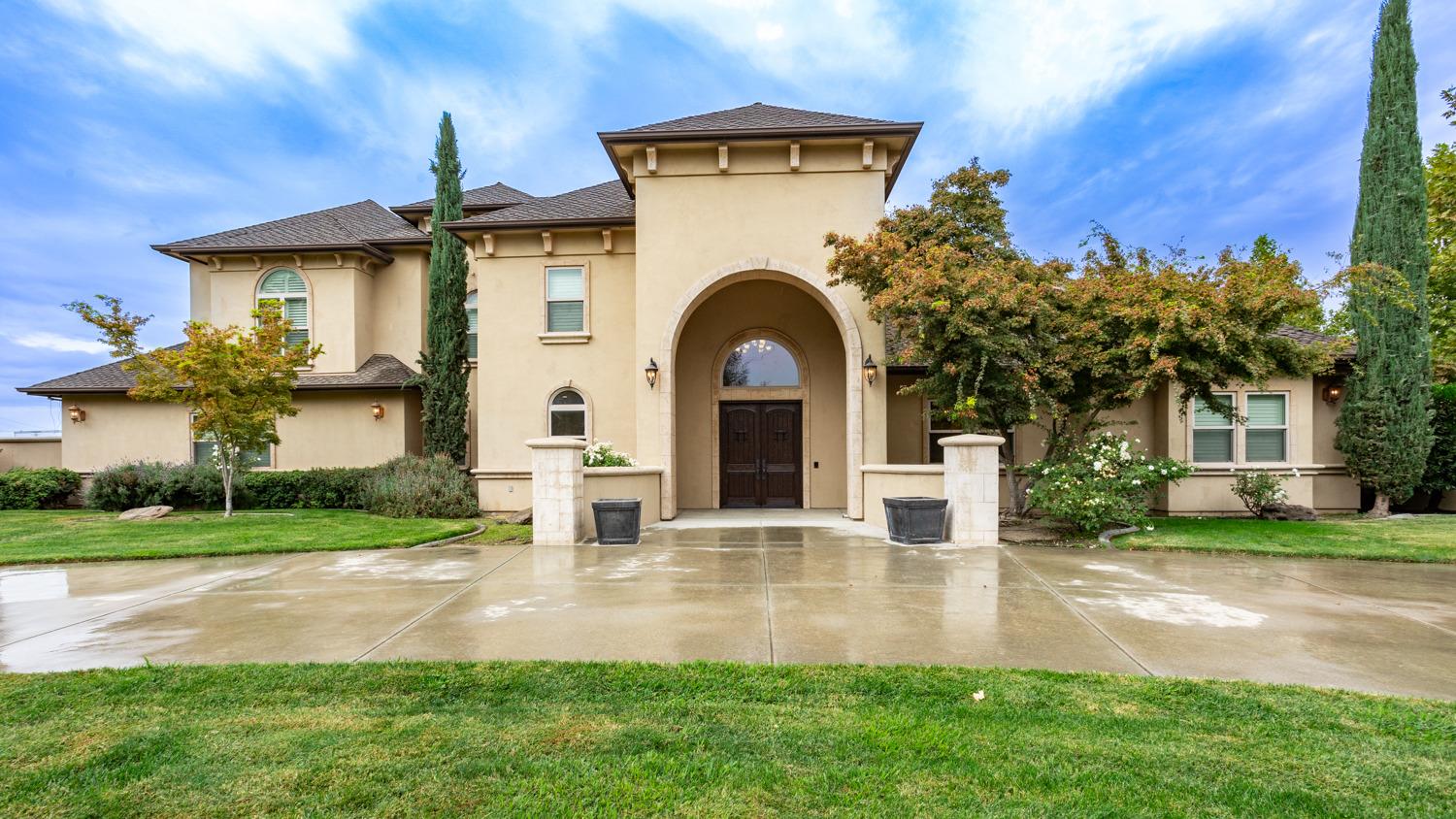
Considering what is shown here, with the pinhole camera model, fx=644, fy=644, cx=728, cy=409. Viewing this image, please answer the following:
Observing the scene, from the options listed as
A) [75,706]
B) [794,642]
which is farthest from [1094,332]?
[75,706]

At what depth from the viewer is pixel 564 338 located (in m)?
14.3

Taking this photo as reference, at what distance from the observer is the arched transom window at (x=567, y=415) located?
47.2 feet

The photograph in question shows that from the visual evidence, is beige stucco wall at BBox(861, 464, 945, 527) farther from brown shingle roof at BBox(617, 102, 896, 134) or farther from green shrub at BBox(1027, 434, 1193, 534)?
brown shingle roof at BBox(617, 102, 896, 134)

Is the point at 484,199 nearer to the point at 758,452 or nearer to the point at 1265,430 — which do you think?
the point at 758,452

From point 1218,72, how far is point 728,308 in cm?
2539

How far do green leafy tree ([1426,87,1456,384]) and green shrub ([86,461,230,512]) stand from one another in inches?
1186

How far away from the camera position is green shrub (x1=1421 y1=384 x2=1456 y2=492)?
1351 centimetres

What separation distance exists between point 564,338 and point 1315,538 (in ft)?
45.9

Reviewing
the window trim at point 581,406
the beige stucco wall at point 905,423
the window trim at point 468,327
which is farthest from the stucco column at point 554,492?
the beige stucco wall at point 905,423

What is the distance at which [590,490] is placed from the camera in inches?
424

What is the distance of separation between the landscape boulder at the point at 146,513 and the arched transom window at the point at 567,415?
8.18m

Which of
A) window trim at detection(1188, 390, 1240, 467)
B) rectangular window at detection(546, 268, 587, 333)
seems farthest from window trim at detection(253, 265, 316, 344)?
window trim at detection(1188, 390, 1240, 467)

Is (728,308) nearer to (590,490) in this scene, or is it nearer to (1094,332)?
(590,490)

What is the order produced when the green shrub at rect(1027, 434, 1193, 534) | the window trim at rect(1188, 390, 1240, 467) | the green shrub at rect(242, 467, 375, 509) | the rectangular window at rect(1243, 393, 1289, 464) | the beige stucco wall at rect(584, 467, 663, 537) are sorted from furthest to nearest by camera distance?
the green shrub at rect(242, 467, 375, 509) < the rectangular window at rect(1243, 393, 1289, 464) < the window trim at rect(1188, 390, 1240, 467) < the beige stucco wall at rect(584, 467, 663, 537) < the green shrub at rect(1027, 434, 1193, 534)
